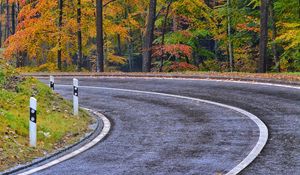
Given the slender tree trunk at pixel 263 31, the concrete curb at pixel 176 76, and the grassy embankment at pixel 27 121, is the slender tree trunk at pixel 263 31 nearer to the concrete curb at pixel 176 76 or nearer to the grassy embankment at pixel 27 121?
the concrete curb at pixel 176 76

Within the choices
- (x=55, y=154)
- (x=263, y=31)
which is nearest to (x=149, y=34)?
(x=263, y=31)

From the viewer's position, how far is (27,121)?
1104 cm

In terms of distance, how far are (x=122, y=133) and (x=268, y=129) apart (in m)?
3.40

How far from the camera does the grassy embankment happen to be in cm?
916

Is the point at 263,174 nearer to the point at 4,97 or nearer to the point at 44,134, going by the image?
the point at 44,134

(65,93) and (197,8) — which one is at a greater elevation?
(197,8)

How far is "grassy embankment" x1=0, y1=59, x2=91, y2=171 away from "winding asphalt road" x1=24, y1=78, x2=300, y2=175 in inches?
35.4

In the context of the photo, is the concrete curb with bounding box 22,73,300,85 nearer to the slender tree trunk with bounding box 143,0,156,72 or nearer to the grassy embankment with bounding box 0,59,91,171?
the slender tree trunk with bounding box 143,0,156,72

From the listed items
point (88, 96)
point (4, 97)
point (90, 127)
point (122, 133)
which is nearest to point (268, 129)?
point (122, 133)

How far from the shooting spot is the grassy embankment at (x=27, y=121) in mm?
9156

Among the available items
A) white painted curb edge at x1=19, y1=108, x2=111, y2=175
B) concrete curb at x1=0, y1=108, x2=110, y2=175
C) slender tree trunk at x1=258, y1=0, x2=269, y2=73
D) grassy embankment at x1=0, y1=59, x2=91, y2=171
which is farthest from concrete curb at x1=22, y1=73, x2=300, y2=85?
concrete curb at x1=0, y1=108, x2=110, y2=175

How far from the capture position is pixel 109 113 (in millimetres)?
14289

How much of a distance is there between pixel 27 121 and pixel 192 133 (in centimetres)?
388

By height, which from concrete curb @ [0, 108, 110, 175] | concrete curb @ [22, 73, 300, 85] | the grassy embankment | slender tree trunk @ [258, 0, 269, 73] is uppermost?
slender tree trunk @ [258, 0, 269, 73]
